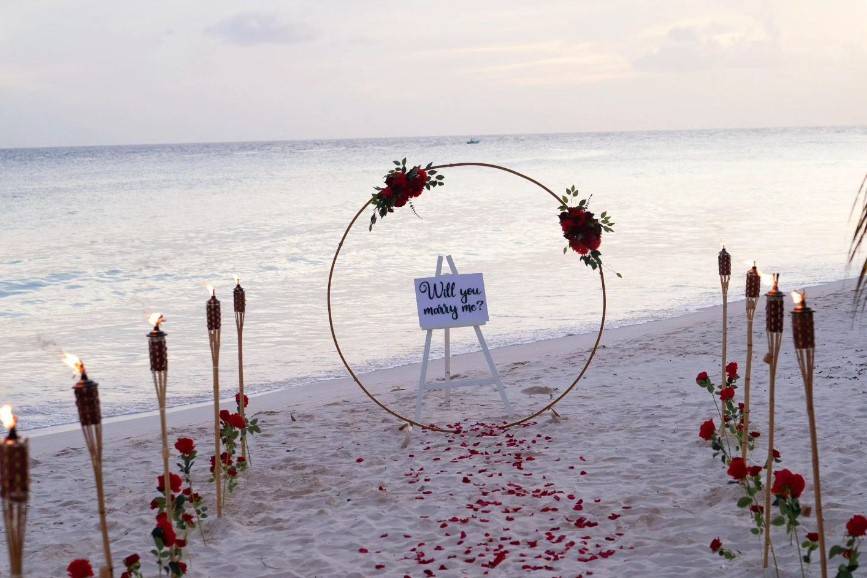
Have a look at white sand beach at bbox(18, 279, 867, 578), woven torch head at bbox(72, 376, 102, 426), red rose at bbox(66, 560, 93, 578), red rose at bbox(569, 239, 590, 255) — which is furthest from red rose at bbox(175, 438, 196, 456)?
red rose at bbox(569, 239, 590, 255)

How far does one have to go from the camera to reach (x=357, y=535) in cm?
511

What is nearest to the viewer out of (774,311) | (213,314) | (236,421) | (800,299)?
(800,299)

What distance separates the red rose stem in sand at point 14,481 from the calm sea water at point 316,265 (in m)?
5.98

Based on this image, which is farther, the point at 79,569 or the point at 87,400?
the point at 79,569

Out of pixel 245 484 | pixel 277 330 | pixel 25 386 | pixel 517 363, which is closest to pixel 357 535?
pixel 245 484

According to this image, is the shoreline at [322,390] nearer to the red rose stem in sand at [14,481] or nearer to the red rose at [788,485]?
the red rose at [788,485]

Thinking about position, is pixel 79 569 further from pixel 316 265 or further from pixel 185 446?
pixel 316 265

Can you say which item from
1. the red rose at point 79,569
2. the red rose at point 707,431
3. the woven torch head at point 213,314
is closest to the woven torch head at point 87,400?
the red rose at point 79,569

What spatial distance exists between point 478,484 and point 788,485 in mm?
2435

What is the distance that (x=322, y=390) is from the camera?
884 cm

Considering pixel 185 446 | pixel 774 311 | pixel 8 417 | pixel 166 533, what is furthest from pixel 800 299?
pixel 185 446

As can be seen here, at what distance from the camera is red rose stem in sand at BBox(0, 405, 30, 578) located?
2.39 m

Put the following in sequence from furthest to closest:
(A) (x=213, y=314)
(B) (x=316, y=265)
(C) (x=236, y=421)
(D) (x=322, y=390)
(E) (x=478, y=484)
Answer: (B) (x=316, y=265) → (D) (x=322, y=390) → (E) (x=478, y=484) → (C) (x=236, y=421) → (A) (x=213, y=314)

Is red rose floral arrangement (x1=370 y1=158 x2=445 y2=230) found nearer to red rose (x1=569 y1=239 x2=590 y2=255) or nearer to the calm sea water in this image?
red rose (x1=569 y1=239 x2=590 y2=255)
